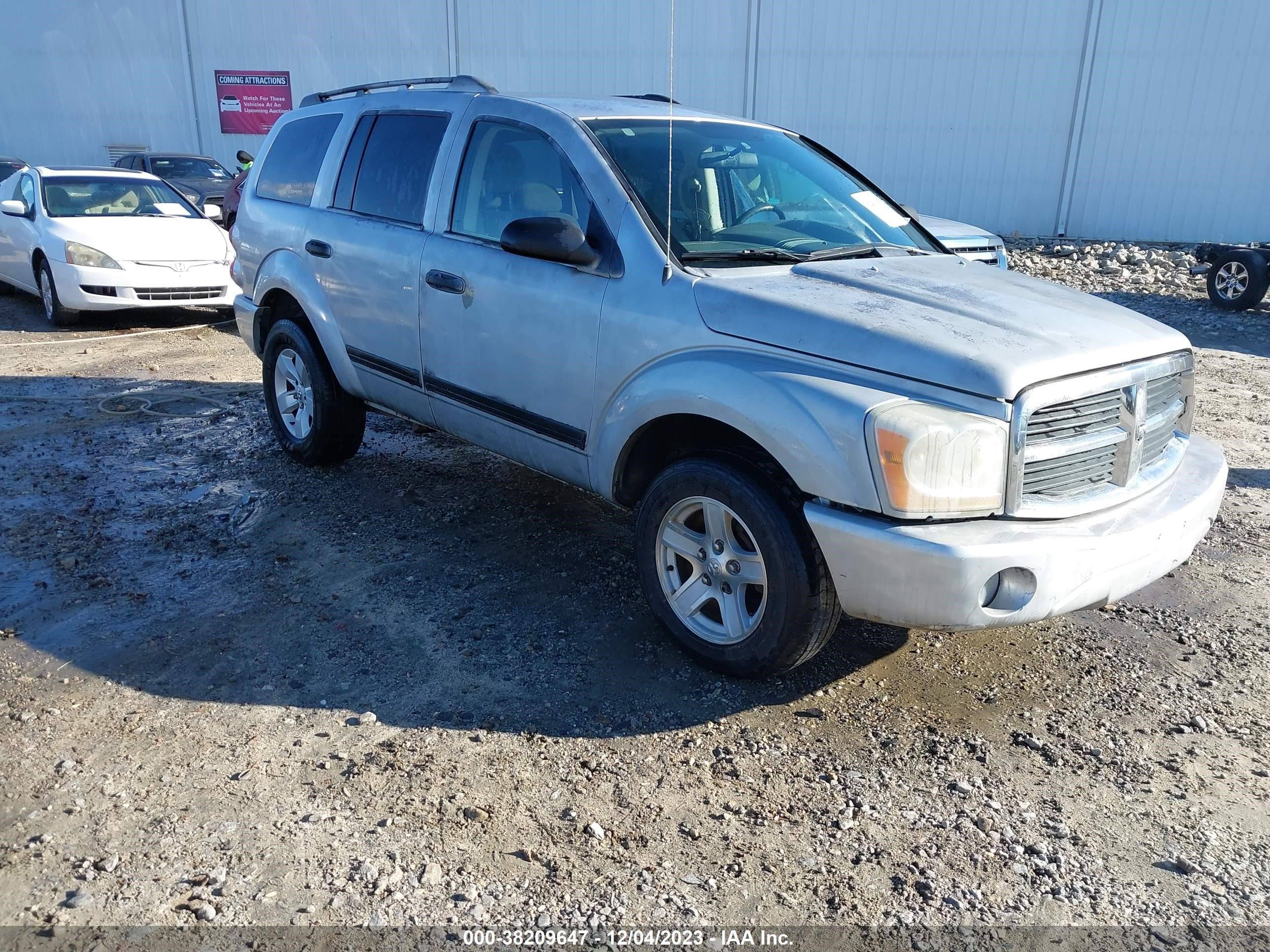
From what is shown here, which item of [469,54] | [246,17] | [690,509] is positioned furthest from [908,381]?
[246,17]

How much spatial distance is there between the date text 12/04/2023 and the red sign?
24.8m

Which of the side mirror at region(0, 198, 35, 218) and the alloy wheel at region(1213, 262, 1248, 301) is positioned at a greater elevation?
the side mirror at region(0, 198, 35, 218)

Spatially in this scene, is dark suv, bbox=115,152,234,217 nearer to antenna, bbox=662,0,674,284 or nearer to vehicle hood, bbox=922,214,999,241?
vehicle hood, bbox=922,214,999,241

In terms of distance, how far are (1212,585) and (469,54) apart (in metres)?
21.4

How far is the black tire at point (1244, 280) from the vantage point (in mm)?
11320

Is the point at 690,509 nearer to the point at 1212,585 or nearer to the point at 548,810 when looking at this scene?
the point at 548,810

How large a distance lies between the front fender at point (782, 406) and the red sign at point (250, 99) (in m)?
23.5

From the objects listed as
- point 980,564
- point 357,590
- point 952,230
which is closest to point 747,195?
point 980,564

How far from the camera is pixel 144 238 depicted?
9.86m

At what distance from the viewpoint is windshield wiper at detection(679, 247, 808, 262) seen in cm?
366

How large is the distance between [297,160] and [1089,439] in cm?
443

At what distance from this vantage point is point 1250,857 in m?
2.71

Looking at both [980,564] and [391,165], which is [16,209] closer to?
[391,165]

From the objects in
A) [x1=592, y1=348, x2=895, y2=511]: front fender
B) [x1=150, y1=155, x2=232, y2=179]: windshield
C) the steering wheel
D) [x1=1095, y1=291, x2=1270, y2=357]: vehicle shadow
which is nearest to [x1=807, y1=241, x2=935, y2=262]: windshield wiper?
the steering wheel
